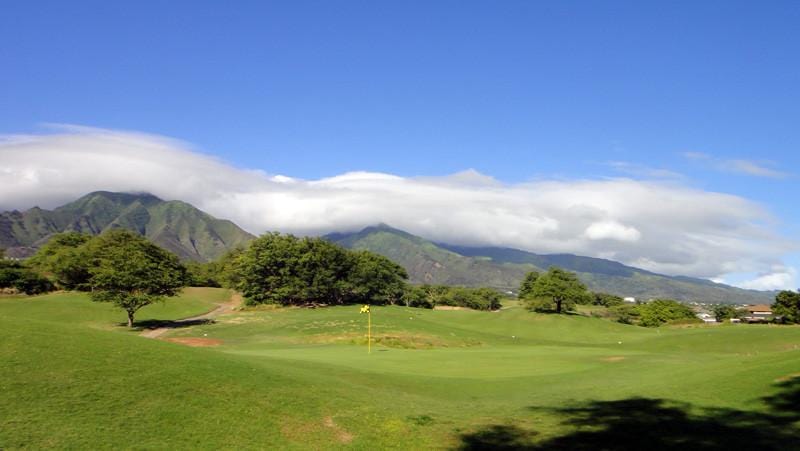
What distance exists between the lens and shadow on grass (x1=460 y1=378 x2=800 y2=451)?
1595cm

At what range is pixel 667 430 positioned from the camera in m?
17.5

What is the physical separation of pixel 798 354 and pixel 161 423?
3008 cm

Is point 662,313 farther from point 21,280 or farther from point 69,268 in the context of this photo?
point 21,280

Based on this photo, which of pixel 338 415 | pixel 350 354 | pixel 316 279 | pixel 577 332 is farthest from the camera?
pixel 316 279

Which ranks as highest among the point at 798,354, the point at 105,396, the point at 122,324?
the point at 798,354

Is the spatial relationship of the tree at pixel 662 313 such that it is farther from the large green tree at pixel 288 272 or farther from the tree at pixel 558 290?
the large green tree at pixel 288 272

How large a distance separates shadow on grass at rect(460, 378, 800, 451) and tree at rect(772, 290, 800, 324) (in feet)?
349

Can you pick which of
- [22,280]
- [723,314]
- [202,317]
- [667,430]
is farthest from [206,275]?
[667,430]

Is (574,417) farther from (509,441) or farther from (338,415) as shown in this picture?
(338,415)

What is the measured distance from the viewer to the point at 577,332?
3393 inches

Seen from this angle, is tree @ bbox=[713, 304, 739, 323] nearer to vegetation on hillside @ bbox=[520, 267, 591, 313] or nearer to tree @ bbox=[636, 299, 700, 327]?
tree @ bbox=[636, 299, 700, 327]

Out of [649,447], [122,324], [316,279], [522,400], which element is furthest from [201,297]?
[649,447]

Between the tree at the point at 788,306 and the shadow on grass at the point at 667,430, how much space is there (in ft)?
349

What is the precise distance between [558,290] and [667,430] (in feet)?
286
